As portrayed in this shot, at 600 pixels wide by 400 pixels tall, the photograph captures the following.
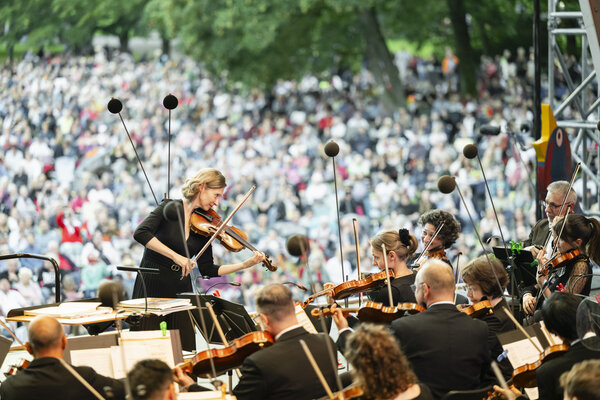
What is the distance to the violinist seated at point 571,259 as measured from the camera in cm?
459

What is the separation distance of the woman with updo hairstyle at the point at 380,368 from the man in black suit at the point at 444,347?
1.91 feet

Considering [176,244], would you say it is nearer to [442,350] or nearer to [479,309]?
[479,309]

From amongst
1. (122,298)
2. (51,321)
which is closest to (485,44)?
(122,298)

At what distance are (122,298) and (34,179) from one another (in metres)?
7.84

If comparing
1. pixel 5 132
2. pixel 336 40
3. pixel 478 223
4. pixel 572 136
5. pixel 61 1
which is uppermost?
pixel 61 1

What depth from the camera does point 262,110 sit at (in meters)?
17.1

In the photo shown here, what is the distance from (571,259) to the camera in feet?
15.1

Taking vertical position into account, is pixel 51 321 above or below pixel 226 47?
below

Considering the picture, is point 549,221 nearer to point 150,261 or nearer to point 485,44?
point 150,261

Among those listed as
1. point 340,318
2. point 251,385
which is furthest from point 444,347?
point 251,385

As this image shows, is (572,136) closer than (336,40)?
Yes

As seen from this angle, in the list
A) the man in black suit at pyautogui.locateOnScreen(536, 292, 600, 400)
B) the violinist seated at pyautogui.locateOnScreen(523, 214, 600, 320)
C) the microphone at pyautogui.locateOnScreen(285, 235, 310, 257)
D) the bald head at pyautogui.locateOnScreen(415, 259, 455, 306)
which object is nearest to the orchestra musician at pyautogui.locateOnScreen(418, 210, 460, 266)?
the violinist seated at pyautogui.locateOnScreen(523, 214, 600, 320)

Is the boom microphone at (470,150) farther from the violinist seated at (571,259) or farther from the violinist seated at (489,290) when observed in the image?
the violinist seated at (489,290)

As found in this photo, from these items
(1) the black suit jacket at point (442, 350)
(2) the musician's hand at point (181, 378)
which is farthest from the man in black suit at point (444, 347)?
(2) the musician's hand at point (181, 378)
